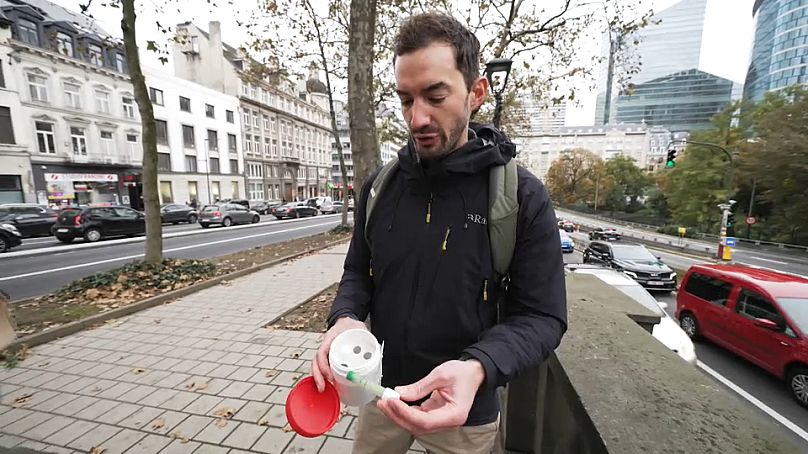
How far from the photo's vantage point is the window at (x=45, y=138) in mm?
25547

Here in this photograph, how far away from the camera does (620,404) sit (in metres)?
1.24

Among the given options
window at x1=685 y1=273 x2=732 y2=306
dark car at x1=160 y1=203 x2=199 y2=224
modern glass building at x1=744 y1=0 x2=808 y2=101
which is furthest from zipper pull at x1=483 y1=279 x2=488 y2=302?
modern glass building at x1=744 y1=0 x2=808 y2=101

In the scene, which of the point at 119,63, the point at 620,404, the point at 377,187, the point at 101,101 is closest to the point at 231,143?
the point at 119,63

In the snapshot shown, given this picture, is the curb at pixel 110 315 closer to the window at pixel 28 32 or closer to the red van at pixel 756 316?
the red van at pixel 756 316

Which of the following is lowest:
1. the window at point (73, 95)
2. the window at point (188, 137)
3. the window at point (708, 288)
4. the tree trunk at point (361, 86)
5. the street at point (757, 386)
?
the street at point (757, 386)

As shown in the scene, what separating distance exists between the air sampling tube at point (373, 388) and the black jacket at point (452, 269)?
1.16ft

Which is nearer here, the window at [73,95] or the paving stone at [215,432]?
the paving stone at [215,432]

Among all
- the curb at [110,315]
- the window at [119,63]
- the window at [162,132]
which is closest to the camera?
the curb at [110,315]

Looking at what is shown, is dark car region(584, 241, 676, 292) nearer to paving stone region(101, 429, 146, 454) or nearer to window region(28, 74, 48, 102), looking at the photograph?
paving stone region(101, 429, 146, 454)

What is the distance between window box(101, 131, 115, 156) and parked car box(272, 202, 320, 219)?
15139 millimetres

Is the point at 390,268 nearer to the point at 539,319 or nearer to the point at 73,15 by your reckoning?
the point at 539,319

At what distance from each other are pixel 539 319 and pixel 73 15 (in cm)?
4386

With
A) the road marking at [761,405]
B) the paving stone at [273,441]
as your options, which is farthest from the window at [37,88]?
the road marking at [761,405]

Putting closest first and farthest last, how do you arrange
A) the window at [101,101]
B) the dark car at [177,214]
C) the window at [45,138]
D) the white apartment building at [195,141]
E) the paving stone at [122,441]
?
the paving stone at [122,441]
the dark car at [177,214]
the window at [45,138]
the window at [101,101]
the white apartment building at [195,141]
